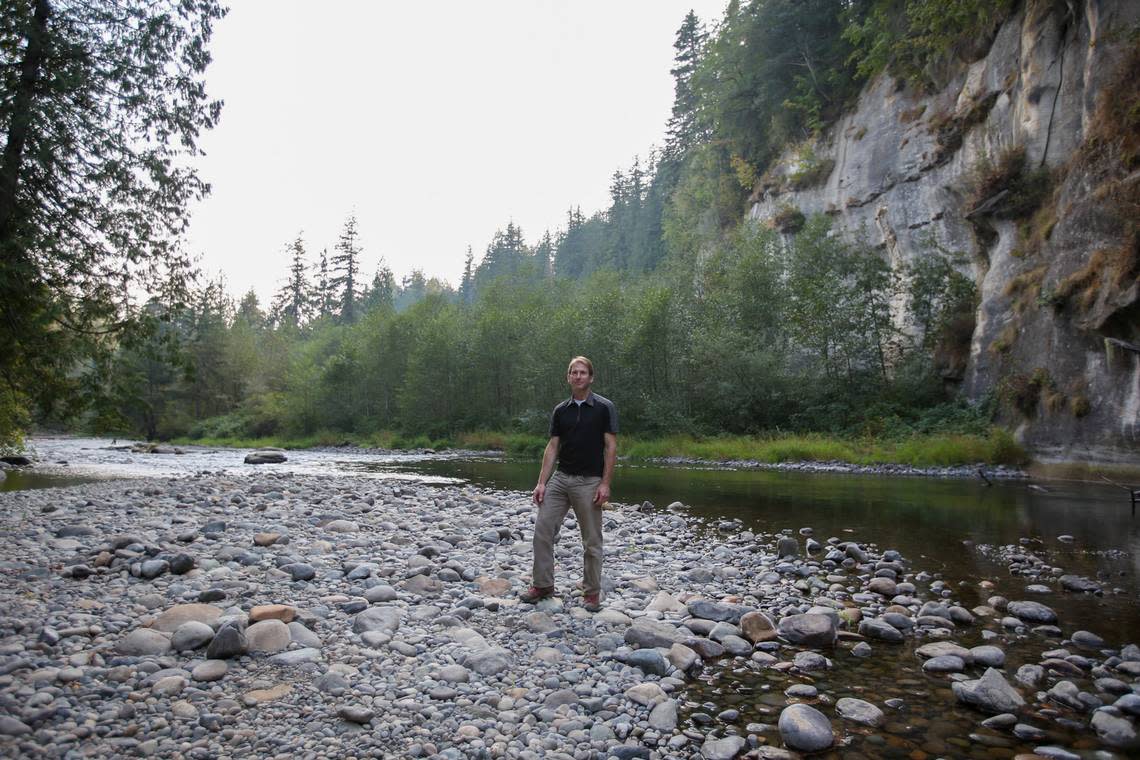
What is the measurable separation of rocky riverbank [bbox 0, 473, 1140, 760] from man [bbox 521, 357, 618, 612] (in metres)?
0.37

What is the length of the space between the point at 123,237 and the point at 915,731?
36.6 ft

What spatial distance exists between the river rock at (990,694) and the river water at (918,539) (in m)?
0.10

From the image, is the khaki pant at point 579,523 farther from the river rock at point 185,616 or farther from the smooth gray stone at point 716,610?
the river rock at point 185,616

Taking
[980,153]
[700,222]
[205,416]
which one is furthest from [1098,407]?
[205,416]

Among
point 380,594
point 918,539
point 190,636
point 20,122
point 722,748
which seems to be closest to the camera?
point 722,748

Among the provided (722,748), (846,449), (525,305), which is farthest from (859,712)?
(525,305)

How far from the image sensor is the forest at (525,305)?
8.70 meters

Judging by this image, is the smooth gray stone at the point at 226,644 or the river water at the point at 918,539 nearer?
the river water at the point at 918,539

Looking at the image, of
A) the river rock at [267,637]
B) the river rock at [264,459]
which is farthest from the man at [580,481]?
the river rock at [264,459]

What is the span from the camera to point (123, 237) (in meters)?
9.35

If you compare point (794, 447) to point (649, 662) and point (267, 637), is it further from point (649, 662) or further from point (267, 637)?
point (267, 637)

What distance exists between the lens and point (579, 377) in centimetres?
587

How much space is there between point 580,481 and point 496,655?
1.87 m

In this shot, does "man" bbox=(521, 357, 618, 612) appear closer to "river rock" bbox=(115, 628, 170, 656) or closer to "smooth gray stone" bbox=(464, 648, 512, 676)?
"smooth gray stone" bbox=(464, 648, 512, 676)
